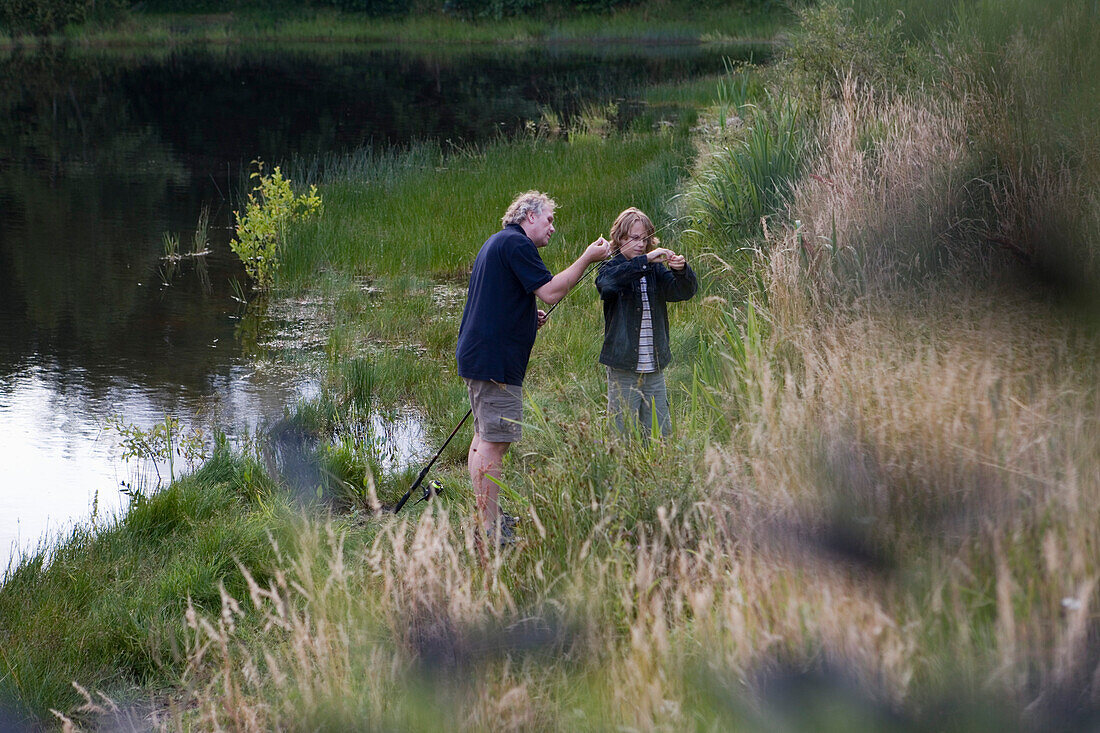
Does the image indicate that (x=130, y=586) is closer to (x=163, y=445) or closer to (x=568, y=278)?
(x=163, y=445)

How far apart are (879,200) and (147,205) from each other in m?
11.3

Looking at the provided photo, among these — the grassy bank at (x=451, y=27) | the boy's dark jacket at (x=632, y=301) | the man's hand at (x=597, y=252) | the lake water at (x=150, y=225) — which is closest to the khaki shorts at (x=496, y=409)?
the boy's dark jacket at (x=632, y=301)

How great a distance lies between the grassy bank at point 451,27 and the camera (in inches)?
1652

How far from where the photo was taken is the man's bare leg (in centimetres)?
478

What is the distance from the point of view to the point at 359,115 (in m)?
23.5

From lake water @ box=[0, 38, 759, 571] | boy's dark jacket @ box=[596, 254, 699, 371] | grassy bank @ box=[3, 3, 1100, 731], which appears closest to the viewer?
grassy bank @ box=[3, 3, 1100, 731]

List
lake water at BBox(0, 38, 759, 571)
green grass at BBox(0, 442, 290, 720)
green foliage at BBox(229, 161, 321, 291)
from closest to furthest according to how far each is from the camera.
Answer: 1. green grass at BBox(0, 442, 290, 720)
2. lake water at BBox(0, 38, 759, 571)
3. green foliage at BBox(229, 161, 321, 291)

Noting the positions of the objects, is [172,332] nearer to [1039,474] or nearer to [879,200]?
[879,200]

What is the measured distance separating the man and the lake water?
5.83 ft

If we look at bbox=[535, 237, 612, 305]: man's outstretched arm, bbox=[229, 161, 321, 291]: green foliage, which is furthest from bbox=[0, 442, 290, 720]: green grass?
bbox=[229, 161, 321, 291]: green foliage

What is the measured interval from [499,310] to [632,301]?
0.68 meters

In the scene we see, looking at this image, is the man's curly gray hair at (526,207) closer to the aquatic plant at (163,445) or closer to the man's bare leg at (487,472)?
the man's bare leg at (487,472)

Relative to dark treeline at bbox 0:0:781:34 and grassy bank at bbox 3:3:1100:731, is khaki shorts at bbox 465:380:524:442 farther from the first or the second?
dark treeline at bbox 0:0:781:34

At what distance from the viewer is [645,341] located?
16.7ft
